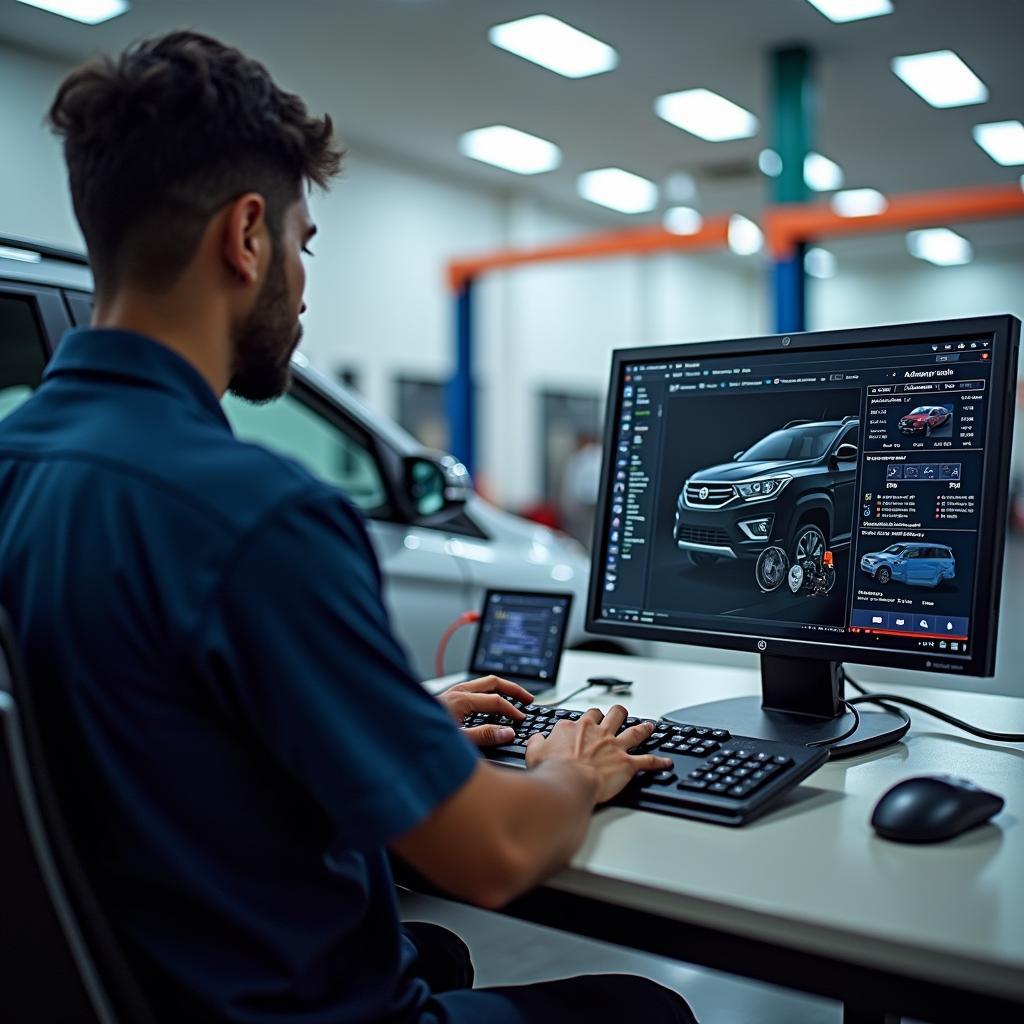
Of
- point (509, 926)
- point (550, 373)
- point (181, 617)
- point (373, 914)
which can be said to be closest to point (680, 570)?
point (373, 914)

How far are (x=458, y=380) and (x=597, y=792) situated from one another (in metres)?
5.97

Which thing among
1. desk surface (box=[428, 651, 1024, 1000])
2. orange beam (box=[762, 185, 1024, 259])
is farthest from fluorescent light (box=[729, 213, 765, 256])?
desk surface (box=[428, 651, 1024, 1000])

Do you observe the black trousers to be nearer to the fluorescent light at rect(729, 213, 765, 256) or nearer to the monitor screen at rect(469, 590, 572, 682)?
the monitor screen at rect(469, 590, 572, 682)

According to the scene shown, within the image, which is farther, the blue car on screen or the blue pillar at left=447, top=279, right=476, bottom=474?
the blue pillar at left=447, top=279, right=476, bottom=474

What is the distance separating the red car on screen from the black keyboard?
→ 1.35 ft

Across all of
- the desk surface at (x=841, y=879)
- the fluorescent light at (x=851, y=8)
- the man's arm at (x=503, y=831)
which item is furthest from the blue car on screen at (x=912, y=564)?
the fluorescent light at (x=851, y=8)

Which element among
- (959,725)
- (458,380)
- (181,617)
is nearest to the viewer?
(181,617)

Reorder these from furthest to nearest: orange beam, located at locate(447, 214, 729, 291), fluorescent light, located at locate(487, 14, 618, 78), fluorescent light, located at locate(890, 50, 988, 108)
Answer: fluorescent light, located at locate(890, 50, 988, 108)
fluorescent light, located at locate(487, 14, 618, 78)
orange beam, located at locate(447, 214, 729, 291)

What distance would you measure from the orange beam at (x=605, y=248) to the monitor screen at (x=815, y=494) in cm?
445

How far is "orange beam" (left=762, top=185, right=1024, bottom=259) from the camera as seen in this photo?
4879 mm

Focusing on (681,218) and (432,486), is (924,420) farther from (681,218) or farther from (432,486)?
(681,218)

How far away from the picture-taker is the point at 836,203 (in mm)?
10648

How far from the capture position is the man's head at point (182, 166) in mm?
941

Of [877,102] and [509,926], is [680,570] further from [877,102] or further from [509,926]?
[877,102]
